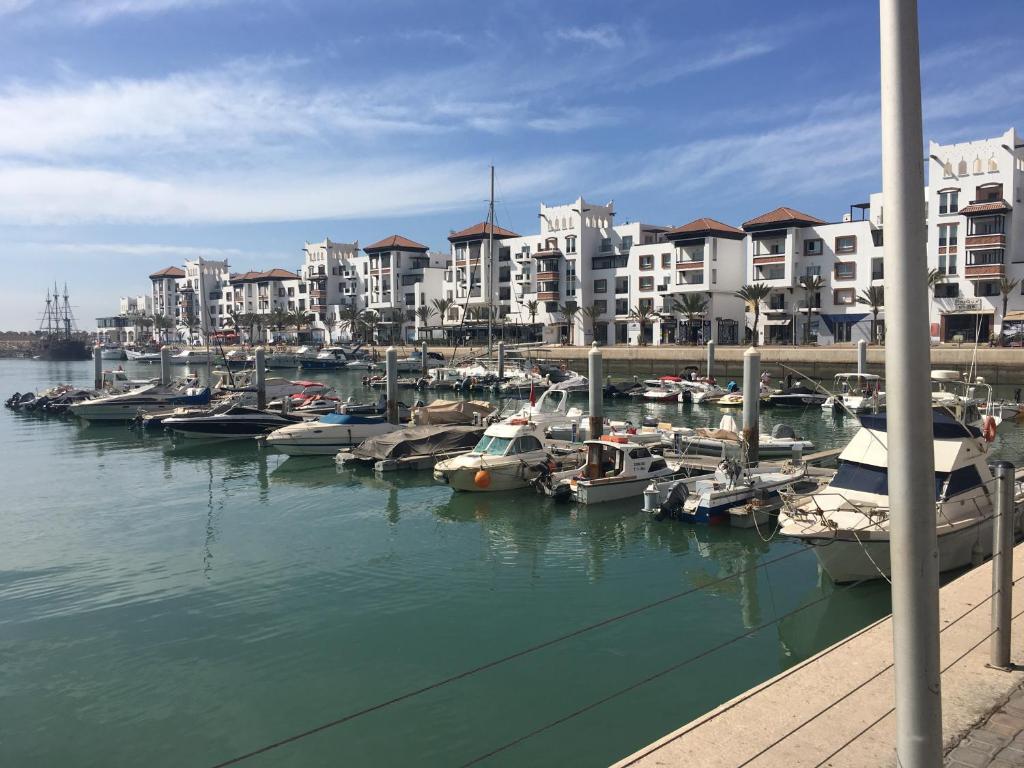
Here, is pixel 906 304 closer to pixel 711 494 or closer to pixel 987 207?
pixel 711 494

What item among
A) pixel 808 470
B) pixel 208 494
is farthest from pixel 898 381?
pixel 208 494

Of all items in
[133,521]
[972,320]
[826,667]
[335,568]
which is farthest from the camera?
[972,320]

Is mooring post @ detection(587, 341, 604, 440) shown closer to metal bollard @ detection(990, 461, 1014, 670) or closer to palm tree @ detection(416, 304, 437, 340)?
metal bollard @ detection(990, 461, 1014, 670)

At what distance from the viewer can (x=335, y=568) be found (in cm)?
2025

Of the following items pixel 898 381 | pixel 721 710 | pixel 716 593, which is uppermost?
pixel 898 381

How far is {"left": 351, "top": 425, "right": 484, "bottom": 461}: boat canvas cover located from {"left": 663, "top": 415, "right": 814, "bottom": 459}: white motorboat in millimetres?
8804

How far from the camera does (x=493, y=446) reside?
28.8 meters

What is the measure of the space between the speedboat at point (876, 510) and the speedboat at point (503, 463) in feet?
36.9

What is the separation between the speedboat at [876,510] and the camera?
53.2ft

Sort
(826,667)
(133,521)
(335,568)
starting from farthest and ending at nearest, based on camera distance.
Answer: (133,521) → (335,568) → (826,667)

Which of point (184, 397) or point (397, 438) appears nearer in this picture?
point (397, 438)

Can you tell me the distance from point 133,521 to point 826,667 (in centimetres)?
2310

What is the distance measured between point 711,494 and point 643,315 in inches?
3063

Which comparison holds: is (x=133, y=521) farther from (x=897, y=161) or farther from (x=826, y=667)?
(x=897, y=161)
